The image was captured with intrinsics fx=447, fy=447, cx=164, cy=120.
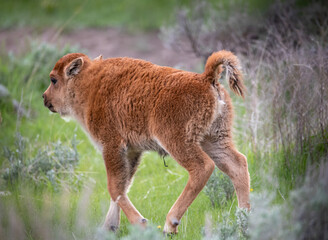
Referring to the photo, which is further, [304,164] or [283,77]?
[283,77]

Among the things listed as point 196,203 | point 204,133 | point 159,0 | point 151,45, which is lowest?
point 196,203

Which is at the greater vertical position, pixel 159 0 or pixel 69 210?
pixel 159 0

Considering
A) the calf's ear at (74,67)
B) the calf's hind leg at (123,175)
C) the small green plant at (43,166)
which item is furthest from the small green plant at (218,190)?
the calf's ear at (74,67)

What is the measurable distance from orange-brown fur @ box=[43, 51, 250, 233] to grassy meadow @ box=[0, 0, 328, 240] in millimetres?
335

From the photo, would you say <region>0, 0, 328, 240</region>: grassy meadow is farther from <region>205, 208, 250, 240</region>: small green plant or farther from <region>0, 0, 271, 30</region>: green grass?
<region>0, 0, 271, 30</region>: green grass

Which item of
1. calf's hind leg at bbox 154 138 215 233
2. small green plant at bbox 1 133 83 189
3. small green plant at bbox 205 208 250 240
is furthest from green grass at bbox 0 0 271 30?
small green plant at bbox 205 208 250 240

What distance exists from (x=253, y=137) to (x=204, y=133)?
75.7 inches

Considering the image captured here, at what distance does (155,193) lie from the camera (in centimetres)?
592

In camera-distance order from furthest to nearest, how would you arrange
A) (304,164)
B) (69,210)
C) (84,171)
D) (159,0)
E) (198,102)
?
(159,0) < (84,171) < (304,164) < (69,210) < (198,102)

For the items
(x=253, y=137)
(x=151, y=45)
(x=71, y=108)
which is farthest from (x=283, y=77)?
(x=151, y=45)

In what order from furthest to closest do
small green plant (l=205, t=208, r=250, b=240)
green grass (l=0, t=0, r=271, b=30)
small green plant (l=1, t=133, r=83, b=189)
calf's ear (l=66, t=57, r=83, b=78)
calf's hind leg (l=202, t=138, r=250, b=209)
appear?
1. green grass (l=0, t=0, r=271, b=30)
2. small green plant (l=1, t=133, r=83, b=189)
3. calf's ear (l=66, t=57, r=83, b=78)
4. calf's hind leg (l=202, t=138, r=250, b=209)
5. small green plant (l=205, t=208, r=250, b=240)

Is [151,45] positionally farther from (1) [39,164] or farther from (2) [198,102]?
(2) [198,102]

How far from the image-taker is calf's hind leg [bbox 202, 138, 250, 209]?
4660mm

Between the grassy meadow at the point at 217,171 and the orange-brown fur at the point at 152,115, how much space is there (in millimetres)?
335
